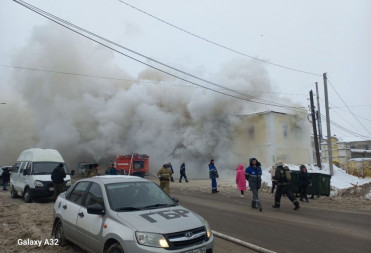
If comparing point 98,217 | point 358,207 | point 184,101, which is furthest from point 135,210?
point 184,101

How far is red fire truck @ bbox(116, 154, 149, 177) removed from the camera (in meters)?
28.6

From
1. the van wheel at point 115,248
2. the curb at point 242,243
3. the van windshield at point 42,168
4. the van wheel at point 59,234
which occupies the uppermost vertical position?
the van windshield at point 42,168

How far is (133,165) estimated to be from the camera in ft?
94.3

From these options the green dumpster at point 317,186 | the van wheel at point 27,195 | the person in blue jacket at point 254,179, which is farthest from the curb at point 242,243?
the green dumpster at point 317,186

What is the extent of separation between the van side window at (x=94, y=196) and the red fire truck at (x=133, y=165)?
2364 cm

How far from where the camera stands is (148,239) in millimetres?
3754

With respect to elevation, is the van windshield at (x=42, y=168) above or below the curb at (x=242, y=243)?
above

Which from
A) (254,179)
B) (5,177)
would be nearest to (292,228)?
(254,179)

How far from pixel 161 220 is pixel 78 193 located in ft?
6.94

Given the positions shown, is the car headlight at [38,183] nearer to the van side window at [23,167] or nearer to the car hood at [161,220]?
the van side window at [23,167]

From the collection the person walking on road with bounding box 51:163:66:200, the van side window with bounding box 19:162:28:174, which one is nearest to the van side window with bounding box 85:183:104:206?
the person walking on road with bounding box 51:163:66:200

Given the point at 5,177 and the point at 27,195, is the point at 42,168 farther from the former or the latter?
the point at 5,177

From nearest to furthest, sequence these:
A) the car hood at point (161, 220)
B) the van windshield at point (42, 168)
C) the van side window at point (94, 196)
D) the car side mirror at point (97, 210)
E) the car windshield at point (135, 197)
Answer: the car hood at point (161, 220) → the car side mirror at point (97, 210) → the car windshield at point (135, 197) → the van side window at point (94, 196) → the van windshield at point (42, 168)

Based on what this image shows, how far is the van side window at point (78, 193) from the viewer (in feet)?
17.4
